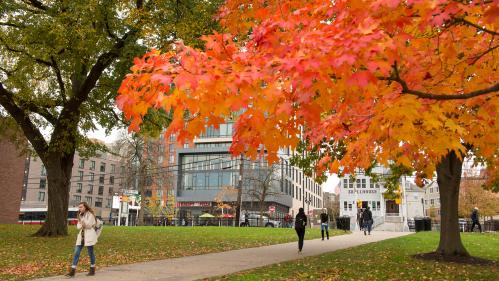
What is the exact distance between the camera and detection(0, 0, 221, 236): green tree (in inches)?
578

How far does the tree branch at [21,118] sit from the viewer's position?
62.5ft

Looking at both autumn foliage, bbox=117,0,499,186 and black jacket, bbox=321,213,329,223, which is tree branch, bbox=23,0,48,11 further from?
black jacket, bbox=321,213,329,223

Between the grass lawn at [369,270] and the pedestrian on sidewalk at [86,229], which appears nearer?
the grass lawn at [369,270]

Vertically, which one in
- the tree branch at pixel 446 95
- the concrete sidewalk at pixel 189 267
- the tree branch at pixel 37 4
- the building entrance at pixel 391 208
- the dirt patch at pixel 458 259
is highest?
the tree branch at pixel 37 4

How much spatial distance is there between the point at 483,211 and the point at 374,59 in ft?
215

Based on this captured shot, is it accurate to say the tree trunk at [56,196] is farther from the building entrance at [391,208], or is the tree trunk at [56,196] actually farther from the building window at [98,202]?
the building window at [98,202]

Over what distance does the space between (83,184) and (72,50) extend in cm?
9485

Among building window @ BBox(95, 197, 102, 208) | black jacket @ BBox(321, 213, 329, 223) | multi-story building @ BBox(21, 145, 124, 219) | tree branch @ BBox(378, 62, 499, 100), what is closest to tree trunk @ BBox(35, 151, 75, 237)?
black jacket @ BBox(321, 213, 329, 223)

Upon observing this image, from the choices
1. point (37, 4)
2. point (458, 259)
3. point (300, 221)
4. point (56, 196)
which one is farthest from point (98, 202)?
point (458, 259)

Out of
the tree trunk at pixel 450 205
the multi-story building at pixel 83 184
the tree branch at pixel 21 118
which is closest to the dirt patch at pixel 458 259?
the tree trunk at pixel 450 205

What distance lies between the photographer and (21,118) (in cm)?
1952

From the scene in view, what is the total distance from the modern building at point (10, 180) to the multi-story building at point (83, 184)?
4591cm

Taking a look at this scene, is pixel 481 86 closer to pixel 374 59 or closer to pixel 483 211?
Answer: pixel 374 59

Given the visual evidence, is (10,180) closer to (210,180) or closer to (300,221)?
(300,221)
